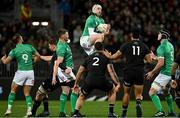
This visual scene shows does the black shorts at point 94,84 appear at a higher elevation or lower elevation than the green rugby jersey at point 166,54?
lower

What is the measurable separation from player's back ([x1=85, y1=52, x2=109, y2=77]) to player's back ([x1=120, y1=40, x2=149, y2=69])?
0.67 meters

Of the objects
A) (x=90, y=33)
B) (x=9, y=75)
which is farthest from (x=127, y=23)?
(x=90, y=33)

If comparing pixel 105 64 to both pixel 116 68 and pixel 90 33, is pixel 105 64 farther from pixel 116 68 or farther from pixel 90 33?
pixel 116 68

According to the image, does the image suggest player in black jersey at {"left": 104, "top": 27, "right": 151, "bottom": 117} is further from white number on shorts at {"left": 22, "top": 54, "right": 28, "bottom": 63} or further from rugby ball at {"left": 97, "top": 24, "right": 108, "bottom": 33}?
white number on shorts at {"left": 22, "top": 54, "right": 28, "bottom": 63}

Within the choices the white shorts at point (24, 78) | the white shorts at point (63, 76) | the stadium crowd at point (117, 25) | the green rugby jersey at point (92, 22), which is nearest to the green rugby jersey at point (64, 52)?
the white shorts at point (63, 76)

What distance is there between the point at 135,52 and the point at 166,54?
212 centimetres

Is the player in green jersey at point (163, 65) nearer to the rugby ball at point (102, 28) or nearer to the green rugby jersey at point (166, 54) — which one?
the green rugby jersey at point (166, 54)

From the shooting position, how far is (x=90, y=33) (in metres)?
19.6

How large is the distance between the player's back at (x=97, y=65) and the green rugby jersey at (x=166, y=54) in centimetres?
266

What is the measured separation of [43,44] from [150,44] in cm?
503

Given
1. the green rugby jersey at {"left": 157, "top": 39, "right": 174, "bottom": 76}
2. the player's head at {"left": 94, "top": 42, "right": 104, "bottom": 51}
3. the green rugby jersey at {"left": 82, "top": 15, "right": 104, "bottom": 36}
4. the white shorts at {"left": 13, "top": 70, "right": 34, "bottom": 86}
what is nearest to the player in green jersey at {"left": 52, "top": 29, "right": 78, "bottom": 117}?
the green rugby jersey at {"left": 82, "top": 15, "right": 104, "bottom": 36}

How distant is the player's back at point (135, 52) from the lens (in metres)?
18.5

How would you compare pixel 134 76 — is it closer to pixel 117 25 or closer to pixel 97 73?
pixel 97 73

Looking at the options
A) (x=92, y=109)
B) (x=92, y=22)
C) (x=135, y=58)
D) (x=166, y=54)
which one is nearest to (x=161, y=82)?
(x=166, y=54)
